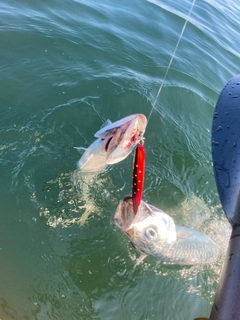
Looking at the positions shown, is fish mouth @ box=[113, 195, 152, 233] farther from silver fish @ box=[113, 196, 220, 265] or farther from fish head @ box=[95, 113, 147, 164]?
fish head @ box=[95, 113, 147, 164]

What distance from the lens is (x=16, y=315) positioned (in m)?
3.45

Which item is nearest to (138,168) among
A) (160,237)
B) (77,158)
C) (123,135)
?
(123,135)

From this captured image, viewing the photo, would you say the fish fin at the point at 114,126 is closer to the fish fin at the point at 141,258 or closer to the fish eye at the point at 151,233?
the fish eye at the point at 151,233

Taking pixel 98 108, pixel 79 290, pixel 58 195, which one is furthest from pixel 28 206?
pixel 98 108

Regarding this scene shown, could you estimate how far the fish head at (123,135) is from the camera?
135 inches

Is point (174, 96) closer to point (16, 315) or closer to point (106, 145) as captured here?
point (106, 145)

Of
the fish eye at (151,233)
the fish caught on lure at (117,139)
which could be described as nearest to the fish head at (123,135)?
the fish caught on lure at (117,139)

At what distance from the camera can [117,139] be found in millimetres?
3652

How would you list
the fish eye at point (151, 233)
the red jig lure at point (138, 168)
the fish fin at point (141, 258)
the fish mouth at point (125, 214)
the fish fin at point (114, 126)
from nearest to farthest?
the red jig lure at point (138, 168) < the fish mouth at point (125, 214) < the fish fin at point (114, 126) < the fish eye at point (151, 233) < the fish fin at point (141, 258)

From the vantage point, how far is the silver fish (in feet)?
11.3

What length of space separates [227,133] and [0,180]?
11.5ft

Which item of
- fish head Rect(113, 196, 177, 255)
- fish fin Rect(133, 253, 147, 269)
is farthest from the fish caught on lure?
fish fin Rect(133, 253, 147, 269)

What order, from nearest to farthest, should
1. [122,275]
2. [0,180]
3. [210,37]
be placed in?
[122,275]
[0,180]
[210,37]

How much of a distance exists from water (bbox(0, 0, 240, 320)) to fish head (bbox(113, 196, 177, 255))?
0.75m
